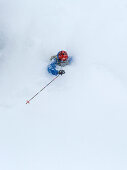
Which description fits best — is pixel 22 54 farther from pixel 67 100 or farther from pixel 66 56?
pixel 67 100

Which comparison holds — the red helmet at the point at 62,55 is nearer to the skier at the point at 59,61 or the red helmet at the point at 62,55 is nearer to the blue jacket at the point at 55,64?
the skier at the point at 59,61

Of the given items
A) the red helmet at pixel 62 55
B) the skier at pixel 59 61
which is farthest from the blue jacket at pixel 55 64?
the red helmet at pixel 62 55

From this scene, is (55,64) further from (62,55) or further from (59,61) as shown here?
(62,55)

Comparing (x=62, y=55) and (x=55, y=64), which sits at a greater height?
(x=55, y=64)

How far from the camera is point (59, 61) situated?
14312 mm

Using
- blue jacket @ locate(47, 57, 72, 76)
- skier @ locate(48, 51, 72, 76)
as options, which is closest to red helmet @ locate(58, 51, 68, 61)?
skier @ locate(48, 51, 72, 76)

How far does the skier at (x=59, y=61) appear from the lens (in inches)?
555

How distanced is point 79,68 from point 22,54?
4193mm

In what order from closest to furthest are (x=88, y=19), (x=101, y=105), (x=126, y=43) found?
(x=101, y=105) < (x=126, y=43) < (x=88, y=19)

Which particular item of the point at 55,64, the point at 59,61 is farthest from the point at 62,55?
the point at 55,64

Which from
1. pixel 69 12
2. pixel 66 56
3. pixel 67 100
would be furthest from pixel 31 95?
pixel 69 12

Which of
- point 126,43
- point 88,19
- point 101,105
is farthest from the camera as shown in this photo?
point 88,19

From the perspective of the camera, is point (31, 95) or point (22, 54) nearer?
point (31, 95)

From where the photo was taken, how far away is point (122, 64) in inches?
578
